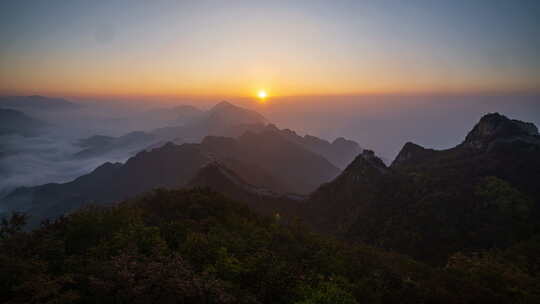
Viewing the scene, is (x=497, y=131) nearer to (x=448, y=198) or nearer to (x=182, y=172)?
(x=448, y=198)

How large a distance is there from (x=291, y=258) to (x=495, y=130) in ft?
187

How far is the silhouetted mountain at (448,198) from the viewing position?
31.2 m

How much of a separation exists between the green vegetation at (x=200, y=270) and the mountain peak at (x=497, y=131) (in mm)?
42434

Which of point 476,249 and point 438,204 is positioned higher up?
point 438,204

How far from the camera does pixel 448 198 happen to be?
36.8 meters

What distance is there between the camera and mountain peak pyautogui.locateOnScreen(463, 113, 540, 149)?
160ft

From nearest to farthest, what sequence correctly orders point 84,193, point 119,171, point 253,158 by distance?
point 84,193
point 119,171
point 253,158

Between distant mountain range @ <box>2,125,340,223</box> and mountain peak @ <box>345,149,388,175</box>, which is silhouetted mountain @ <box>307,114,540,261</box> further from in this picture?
distant mountain range @ <box>2,125,340,223</box>

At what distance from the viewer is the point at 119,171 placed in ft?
338

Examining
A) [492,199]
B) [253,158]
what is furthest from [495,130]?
[253,158]

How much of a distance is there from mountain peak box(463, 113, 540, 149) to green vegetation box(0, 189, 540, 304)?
139 ft

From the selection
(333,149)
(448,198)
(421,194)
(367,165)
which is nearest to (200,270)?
(448,198)

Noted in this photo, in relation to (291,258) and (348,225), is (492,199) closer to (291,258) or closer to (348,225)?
(348,225)

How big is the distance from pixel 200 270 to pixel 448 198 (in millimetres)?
37805
